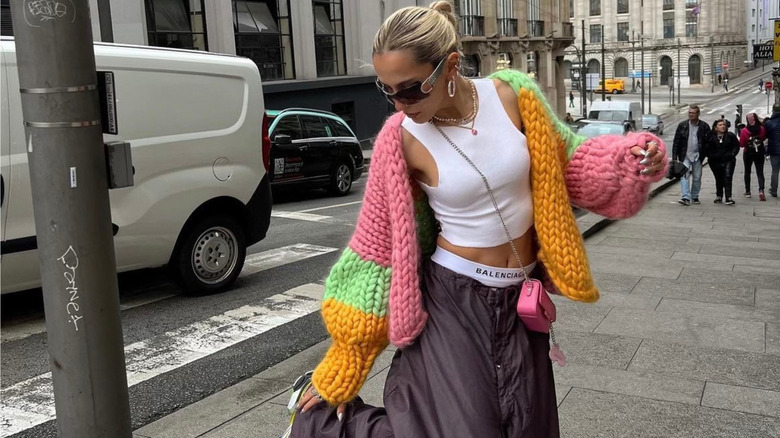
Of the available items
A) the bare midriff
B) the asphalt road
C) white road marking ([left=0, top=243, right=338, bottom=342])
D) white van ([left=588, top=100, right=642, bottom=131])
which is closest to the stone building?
white van ([left=588, top=100, right=642, bottom=131])

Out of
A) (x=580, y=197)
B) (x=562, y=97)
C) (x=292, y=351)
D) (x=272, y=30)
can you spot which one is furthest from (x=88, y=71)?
(x=562, y=97)

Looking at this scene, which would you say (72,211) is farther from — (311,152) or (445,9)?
(311,152)

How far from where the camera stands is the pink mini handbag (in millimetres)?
2328

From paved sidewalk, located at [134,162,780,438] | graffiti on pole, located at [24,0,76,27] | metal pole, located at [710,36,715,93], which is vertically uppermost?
metal pole, located at [710,36,715,93]

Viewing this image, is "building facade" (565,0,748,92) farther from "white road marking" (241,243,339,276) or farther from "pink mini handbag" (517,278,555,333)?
"pink mini handbag" (517,278,555,333)

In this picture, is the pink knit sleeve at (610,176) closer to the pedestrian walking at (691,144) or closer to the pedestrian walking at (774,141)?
the pedestrian walking at (691,144)

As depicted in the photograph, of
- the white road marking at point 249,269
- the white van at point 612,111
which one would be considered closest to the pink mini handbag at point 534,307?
the white road marking at point 249,269

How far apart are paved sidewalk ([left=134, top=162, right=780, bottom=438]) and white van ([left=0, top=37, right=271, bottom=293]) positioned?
79.2 inches

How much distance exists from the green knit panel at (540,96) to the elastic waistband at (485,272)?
0.41 meters

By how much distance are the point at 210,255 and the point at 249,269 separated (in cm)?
105

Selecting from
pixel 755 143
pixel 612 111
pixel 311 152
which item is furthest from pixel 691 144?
pixel 612 111

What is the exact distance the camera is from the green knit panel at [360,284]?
2.39m

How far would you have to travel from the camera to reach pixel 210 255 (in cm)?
736

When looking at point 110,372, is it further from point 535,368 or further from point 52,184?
point 535,368
